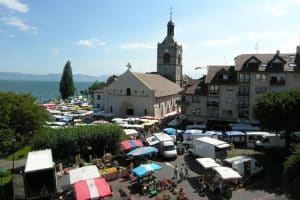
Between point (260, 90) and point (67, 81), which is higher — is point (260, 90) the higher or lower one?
the lower one

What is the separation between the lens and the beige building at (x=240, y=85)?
50469 mm

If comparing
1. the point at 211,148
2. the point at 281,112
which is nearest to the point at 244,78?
the point at 281,112

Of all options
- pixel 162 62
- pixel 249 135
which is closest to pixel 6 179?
pixel 249 135

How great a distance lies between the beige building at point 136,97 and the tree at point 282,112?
29811 mm

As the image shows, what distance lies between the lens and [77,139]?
36438 mm

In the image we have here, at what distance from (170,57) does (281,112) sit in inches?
1914

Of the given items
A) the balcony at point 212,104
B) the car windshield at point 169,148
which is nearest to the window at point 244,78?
the balcony at point 212,104

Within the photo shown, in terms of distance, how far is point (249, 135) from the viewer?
42.5m

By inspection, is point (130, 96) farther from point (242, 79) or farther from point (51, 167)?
point (51, 167)

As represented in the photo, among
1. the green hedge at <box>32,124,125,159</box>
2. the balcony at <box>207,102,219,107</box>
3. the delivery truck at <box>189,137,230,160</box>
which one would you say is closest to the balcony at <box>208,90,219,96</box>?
the balcony at <box>207,102,219,107</box>

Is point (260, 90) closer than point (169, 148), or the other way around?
point (169, 148)

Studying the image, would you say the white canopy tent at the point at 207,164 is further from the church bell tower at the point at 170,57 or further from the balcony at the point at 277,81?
the church bell tower at the point at 170,57

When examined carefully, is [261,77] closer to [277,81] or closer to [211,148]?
[277,81]

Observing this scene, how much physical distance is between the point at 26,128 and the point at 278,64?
3730 cm
